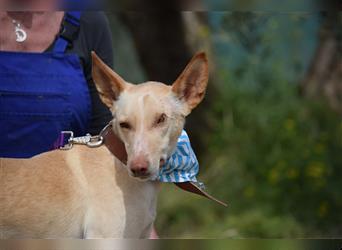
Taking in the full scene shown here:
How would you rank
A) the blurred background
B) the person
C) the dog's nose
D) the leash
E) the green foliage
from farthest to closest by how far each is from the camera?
the green foliage, the blurred background, the person, the leash, the dog's nose

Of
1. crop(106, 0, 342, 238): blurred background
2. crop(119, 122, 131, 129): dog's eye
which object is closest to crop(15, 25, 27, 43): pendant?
crop(119, 122, 131, 129): dog's eye

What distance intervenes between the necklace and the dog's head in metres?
0.33

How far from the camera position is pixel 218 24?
11.4 ft

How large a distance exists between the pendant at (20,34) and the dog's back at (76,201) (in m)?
0.33

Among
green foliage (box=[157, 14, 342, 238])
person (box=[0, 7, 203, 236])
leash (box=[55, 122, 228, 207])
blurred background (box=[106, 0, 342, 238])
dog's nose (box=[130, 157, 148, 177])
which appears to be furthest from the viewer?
green foliage (box=[157, 14, 342, 238])

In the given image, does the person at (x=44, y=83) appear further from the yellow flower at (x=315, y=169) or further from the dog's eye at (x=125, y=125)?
the yellow flower at (x=315, y=169)

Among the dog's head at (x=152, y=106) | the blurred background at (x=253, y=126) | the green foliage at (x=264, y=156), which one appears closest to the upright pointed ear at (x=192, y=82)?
the dog's head at (x=152, y=106)

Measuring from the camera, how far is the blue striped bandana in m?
1.24

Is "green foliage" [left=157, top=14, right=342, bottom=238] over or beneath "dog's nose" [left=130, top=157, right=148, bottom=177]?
beneath

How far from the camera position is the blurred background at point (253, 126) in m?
3.11

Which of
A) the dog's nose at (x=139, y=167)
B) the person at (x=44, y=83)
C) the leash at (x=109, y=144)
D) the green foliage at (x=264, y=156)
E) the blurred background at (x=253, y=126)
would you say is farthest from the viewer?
the green foliage at (x=264, y=156)

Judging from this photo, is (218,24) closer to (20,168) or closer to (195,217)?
(195,217)

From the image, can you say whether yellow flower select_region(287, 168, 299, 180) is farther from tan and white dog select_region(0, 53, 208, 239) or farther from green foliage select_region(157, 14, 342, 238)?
tan and white dog select_region(0, 53, 208, 239)

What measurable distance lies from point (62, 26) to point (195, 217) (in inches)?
75.7
